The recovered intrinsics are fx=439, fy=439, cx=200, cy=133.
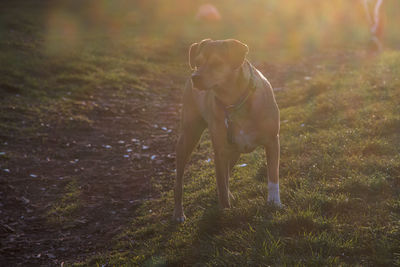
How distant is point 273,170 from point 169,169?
332 centimetres

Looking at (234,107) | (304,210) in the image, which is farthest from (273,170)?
(234,107)

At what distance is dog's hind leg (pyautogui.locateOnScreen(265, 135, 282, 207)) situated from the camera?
4723 mm

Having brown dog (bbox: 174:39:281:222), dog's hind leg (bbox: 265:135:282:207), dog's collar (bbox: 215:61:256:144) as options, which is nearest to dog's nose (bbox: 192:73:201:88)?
brown dog (bbox: 174:39:281:222)

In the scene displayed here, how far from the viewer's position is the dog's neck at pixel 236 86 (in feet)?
15.6

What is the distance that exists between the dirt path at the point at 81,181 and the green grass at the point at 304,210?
22.4 inches

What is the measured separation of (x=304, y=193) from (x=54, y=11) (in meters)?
28.6

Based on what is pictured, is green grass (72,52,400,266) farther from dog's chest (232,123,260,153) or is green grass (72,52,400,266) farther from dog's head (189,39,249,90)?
dog's head (189,39,249,90)

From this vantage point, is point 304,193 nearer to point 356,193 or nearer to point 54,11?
point 356,193

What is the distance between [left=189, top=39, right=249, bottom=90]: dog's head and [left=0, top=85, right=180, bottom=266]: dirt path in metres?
2.36

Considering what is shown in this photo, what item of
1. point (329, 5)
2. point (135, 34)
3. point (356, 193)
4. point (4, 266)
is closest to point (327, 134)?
point (356, 193)

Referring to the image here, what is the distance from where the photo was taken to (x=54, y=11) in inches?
1168

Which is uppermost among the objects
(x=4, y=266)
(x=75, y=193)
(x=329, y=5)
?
(x=329, y=5)

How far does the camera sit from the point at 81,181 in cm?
752

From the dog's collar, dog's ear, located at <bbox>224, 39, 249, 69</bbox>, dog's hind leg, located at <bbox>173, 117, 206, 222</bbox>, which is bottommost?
dog's hind leg, located at <bbox>173, 117, 206, 222</bbox>
